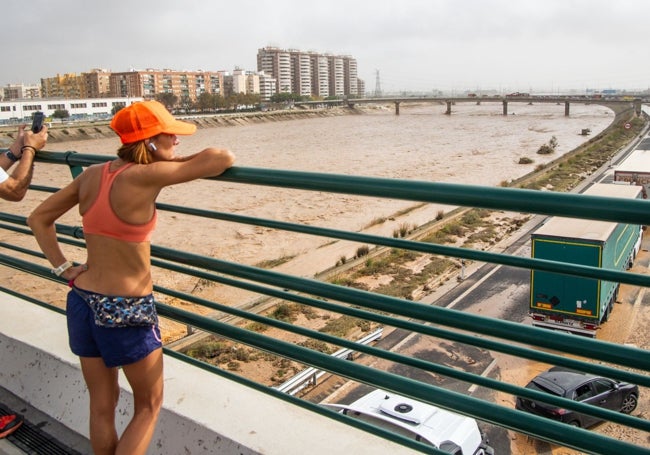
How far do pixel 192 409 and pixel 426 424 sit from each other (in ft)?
14.3

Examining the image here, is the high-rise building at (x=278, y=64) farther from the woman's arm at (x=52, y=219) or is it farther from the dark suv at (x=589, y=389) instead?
the woman's arm at (x=52, y=219)

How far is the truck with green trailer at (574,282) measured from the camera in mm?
10133

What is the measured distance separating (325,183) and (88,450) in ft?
4.80

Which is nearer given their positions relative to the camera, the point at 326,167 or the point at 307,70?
the point at 326,167

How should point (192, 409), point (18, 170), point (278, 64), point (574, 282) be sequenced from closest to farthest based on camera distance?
point (192, 409)
point (18, 170)
point (574, 282)
point (278, 64)

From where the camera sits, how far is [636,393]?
26.2 feet

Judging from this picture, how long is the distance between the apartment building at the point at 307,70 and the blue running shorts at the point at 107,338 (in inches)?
5690

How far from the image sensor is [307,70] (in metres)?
163

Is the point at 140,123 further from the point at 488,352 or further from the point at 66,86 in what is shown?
the point at 66,86

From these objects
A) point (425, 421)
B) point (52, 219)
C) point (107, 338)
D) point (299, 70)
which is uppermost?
point (299, 70)

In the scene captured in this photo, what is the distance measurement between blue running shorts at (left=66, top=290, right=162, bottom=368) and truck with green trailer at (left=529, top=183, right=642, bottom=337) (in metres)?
9.39

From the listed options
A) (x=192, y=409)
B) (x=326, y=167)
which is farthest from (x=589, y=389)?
(x=326, y=167)

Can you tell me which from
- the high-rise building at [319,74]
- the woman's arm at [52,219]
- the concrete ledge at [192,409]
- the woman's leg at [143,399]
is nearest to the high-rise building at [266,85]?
the high-rise building at [319,74]

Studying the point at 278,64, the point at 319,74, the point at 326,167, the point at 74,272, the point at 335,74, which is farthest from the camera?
the point at 335,74
